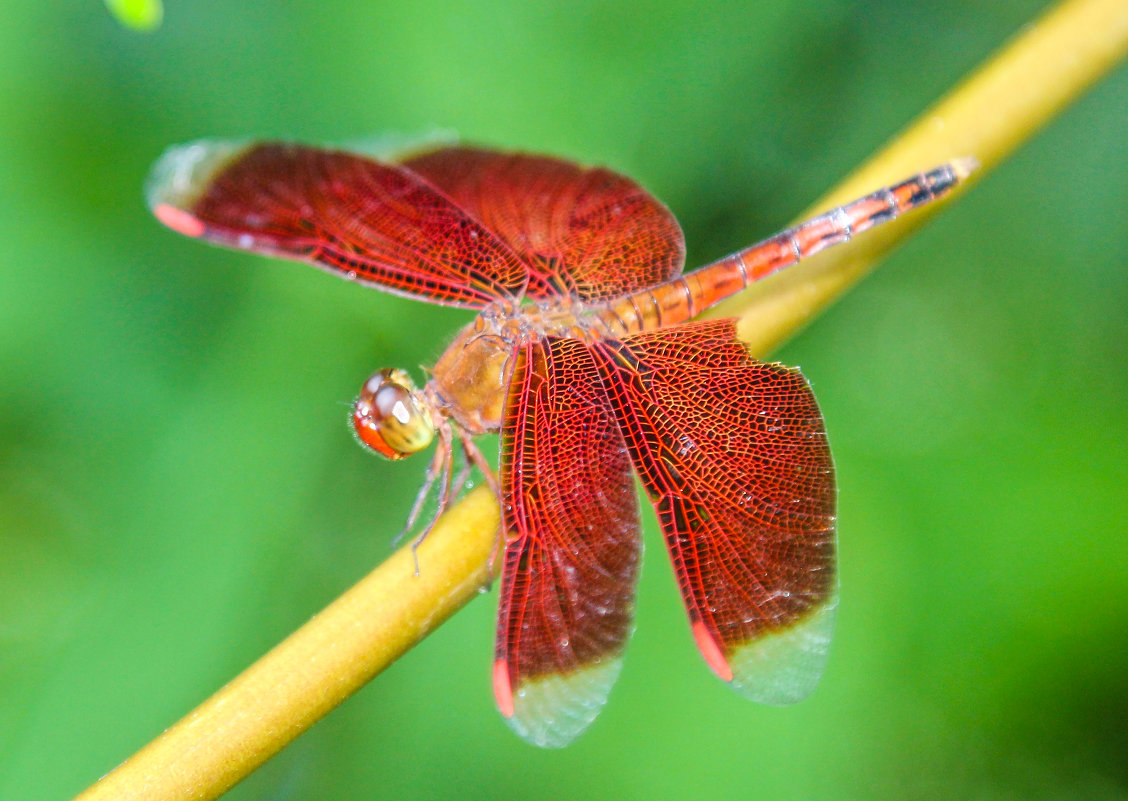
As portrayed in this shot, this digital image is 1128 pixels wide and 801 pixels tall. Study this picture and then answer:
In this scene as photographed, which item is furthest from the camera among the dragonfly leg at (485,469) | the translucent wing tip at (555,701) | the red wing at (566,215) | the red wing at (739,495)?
the red wing at (566,215)

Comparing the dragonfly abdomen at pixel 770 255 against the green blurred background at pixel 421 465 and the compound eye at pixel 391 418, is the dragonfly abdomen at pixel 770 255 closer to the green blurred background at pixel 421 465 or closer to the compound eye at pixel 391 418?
the green blurred background at pixel 421 465

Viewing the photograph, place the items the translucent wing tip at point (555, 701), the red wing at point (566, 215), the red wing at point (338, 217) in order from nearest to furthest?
1. the translucent wing tip at point (555, 701)
2. the red wing at point (338, 217)
3. the red wing at point (566, 215)

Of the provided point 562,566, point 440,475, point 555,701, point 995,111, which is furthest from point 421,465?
point 995,111

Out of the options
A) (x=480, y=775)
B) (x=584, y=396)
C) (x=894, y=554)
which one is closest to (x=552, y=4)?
(x=584, y=396)

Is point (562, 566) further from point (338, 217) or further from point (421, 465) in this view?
point (338, 217)

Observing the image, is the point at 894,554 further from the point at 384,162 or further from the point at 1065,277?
the point at 384,162

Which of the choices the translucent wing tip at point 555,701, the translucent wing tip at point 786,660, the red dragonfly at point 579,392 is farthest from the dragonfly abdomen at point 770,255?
the translucent wing tip at point 555,701

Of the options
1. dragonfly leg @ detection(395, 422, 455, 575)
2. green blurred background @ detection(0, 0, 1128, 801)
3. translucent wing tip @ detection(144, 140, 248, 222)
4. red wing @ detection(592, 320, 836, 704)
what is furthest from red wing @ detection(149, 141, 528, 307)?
red wing @ detection(592, 320, 836, 704)

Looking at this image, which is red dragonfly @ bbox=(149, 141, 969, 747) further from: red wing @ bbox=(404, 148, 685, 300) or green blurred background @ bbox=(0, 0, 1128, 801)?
green blurred background @ bbox=(0, 0, 1128, 801)
